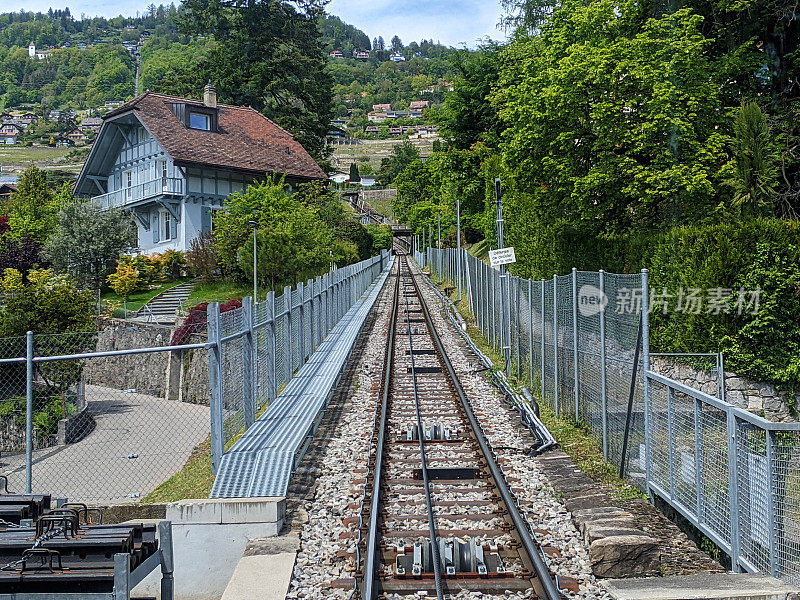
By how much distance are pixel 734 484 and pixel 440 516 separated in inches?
116

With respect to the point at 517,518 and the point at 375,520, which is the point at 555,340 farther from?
the point at 375,520

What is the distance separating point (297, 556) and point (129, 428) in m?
18.7

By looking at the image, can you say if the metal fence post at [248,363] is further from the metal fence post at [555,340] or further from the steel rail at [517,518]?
the metal fence post at [555,340]

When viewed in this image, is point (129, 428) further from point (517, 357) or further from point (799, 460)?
point (799, 460)

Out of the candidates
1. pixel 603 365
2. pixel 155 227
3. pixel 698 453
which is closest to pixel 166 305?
pixel 155 227

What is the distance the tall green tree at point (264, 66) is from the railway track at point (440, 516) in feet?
172

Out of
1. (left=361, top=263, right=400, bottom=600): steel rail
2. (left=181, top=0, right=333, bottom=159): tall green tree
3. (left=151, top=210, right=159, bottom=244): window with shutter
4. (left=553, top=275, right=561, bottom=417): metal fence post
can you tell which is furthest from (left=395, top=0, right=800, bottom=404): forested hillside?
(left=181, top=0, right=333, bottom=159): tall green tree

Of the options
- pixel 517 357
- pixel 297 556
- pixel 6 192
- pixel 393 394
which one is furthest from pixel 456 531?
pixel 6 192

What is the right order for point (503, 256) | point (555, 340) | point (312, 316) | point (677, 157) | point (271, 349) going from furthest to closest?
point (312, 316) < point (677, 157) < point (503, 256) < point (271, 349) < point (555, 340)

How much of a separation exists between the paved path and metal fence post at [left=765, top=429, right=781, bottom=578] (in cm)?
1014

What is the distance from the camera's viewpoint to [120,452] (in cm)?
2081

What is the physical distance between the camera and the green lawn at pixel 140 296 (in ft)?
123

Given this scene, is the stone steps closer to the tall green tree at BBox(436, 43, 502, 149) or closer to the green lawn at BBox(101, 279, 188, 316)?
the green lawn at BBox(101, 279, 188, 316)

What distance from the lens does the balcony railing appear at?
45.2m
